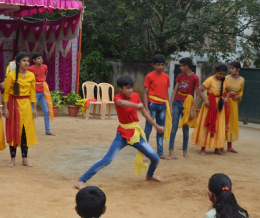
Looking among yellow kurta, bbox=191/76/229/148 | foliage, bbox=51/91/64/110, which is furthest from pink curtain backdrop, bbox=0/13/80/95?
yellow kurta, bbox=191/76/229/148

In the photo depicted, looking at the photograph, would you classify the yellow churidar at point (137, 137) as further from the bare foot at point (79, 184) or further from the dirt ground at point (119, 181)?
the bare foot at point (79, 184)

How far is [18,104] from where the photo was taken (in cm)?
527

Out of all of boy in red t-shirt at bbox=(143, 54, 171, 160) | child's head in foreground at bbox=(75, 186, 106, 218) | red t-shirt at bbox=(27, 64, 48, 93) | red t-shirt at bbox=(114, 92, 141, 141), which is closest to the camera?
child's head in foreground at bbox=(75, 186, 106, 218)

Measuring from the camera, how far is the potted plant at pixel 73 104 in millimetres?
10875

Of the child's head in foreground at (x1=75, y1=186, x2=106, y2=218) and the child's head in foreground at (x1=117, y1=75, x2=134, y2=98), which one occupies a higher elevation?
the child's head in foreground at (x1=117, y1=75, x2=134, y2=98)

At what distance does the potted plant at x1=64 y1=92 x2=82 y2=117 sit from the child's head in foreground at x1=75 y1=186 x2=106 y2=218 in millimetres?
8854

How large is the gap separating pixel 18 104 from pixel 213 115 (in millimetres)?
3482

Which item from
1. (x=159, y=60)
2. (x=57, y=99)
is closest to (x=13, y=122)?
(x=159, y=60)

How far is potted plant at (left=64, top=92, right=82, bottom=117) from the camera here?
10.9 m

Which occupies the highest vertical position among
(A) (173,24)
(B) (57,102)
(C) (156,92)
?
(A) (173,24)

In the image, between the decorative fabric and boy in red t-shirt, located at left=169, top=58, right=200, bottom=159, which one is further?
boy in red t-shirt, located at left=169, top=58, right=200, bottom=159

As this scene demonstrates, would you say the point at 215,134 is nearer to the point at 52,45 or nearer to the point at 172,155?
the point at 172,155

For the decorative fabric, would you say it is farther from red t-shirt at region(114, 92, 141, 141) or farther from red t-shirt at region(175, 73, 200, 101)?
red t-shirt at region(175, 73, 200, 101)

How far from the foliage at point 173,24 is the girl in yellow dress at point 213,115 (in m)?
5.54
